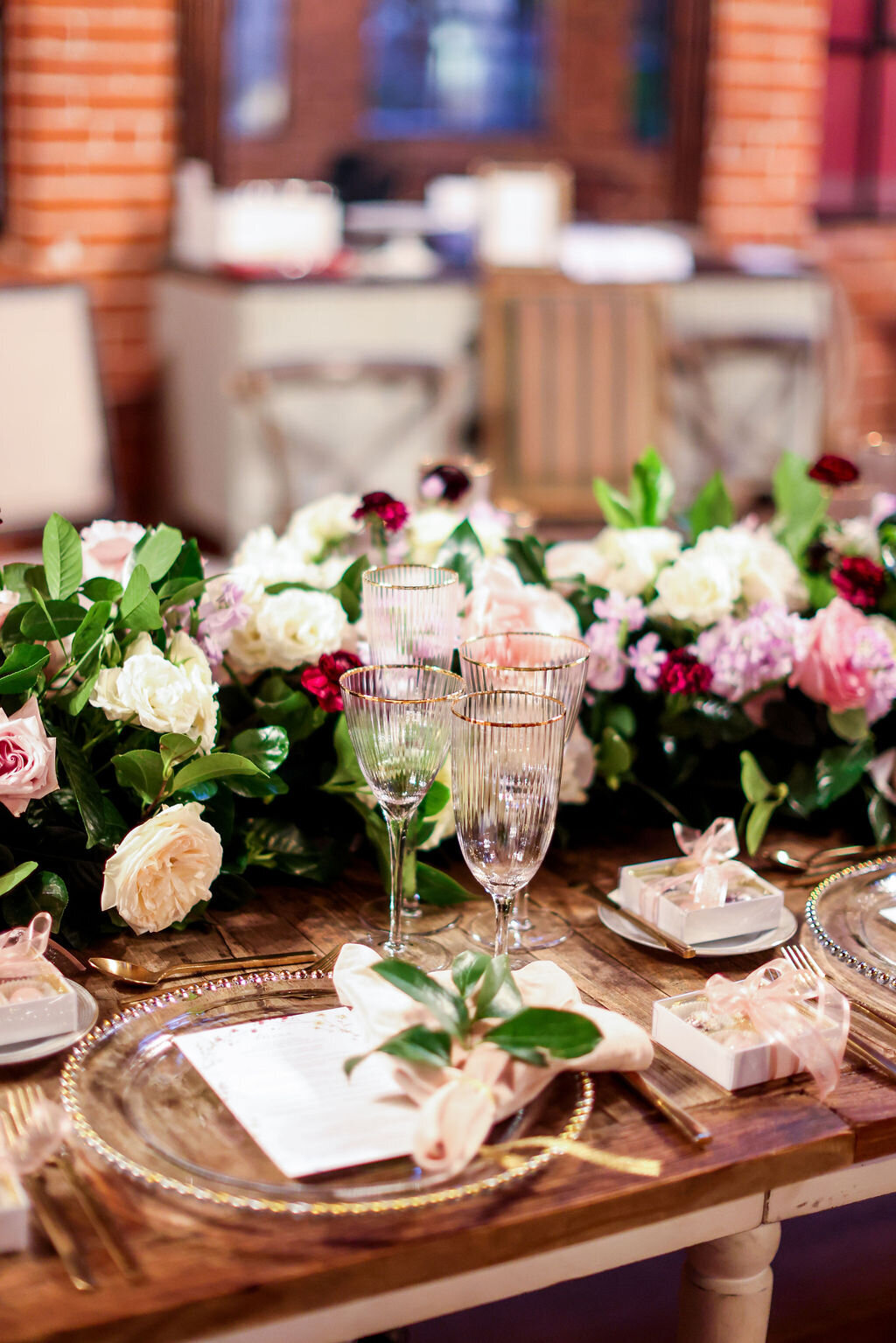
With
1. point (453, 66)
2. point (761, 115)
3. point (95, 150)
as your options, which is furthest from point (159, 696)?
point (453, 66)

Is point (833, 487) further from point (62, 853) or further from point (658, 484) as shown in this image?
point (62, 853)

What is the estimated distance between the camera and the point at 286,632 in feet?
3.72

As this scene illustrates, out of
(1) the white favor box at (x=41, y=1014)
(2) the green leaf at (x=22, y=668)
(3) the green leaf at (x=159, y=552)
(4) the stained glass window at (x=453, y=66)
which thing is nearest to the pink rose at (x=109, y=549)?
(3) the green leaf at (x=159, y=552)

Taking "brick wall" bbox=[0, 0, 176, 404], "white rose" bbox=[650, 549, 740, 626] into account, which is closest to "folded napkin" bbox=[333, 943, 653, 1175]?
"white rose" bbox=[650, 549, 740, 626]

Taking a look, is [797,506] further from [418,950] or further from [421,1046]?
[421,1046]

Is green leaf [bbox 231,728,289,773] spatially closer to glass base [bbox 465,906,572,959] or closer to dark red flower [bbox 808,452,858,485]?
glass base [bbox 465,906,572,959]

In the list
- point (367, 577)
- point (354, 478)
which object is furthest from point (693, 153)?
point (367, 577)

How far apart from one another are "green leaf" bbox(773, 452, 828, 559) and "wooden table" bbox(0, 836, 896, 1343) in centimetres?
56

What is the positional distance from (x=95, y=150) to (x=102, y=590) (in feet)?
9.96

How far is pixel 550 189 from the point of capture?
148 inches

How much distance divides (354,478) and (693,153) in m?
1.76

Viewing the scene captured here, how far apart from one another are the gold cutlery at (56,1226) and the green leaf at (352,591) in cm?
56

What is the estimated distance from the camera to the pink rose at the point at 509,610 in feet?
3.87

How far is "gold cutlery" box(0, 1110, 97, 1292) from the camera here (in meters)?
0.67
